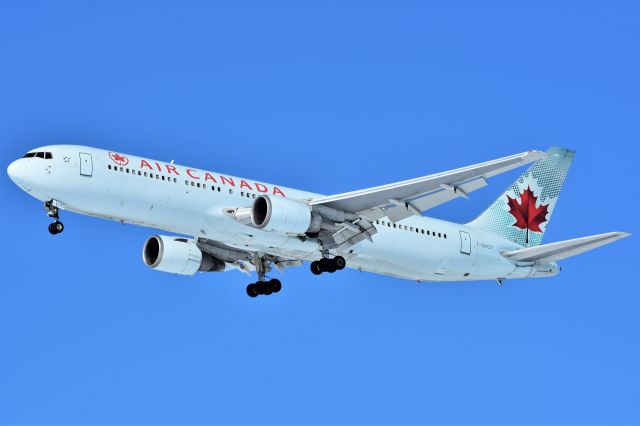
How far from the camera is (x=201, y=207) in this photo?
43812 mm

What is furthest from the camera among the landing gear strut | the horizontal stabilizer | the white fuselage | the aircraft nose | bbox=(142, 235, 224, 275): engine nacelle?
the landing gear strut

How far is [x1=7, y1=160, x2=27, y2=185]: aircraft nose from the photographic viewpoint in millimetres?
42000

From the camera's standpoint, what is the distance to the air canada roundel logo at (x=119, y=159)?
1692 inches

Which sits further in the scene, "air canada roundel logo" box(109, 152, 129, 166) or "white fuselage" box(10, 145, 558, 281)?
"air canada roundel logo" box(109, 152, 129, 166)

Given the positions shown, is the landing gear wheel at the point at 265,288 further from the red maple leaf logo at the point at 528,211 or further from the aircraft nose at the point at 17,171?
the aircraft nose at the point at 17,171

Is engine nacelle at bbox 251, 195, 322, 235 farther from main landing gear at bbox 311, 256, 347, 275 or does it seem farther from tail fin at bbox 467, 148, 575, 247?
tail fin at bbox 467, 148, 575, 247

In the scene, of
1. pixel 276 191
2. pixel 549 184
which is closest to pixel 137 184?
pixel 276 191

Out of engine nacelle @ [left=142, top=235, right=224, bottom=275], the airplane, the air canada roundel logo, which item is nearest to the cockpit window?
the airplane

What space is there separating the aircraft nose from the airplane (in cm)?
4

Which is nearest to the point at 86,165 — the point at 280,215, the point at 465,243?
the point at 280,215

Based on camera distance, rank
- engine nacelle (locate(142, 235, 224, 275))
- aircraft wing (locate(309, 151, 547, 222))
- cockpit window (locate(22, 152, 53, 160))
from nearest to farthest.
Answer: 1. aircraft wing (locate(309, 151, 547, 222))
2. cockpit window (locate(22, 152, 53, 160))
3. engine nacelle (locate(142, 235, 224, 275))

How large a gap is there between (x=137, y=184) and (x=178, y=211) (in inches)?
71.7

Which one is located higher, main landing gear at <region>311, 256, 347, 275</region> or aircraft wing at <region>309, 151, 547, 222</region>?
aircraft wing at <region>309, 151, 547, 222</region>

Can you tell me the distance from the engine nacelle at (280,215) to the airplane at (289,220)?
5 centimetres
